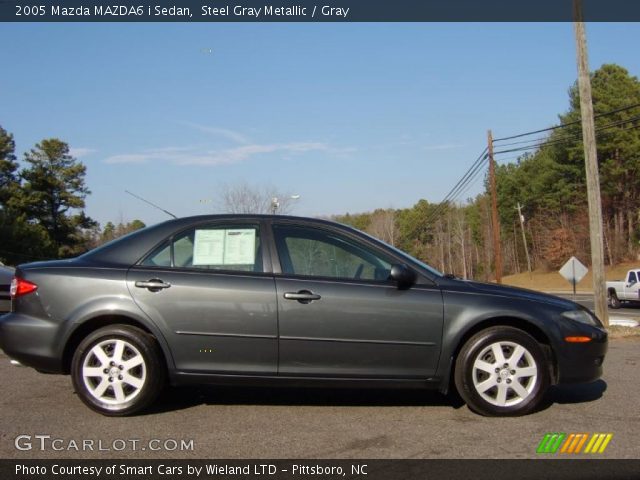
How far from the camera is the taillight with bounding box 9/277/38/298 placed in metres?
4.80

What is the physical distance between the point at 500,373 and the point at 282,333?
1.69m


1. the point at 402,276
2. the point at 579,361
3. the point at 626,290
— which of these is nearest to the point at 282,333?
the point at 402,276

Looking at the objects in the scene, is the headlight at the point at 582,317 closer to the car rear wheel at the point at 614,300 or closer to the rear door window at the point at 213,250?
the rear door window at the point at 213,250

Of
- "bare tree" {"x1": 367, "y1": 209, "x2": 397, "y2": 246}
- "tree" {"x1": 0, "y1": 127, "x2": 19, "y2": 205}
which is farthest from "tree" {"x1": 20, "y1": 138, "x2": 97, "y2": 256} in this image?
"bare tree" {"x1": 367, "y1": 209, "x2": 397, "y2": 246}

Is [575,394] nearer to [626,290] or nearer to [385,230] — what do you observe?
[626,290]

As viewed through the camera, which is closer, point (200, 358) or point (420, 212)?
point (200, 358)

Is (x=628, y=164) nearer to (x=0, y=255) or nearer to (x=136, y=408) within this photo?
(x=0, y=255)

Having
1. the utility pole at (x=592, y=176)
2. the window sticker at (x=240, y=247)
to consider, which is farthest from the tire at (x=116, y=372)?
the utility pole at (x=592, y=176)

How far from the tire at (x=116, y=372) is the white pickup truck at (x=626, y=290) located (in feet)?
81.1

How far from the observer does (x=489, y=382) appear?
470 centimetres

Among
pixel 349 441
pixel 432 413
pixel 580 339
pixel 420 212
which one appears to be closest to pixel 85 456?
pixel 349 441

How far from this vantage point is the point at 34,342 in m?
4.73

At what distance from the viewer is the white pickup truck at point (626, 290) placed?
2509cm

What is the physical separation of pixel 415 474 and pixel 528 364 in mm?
1613
